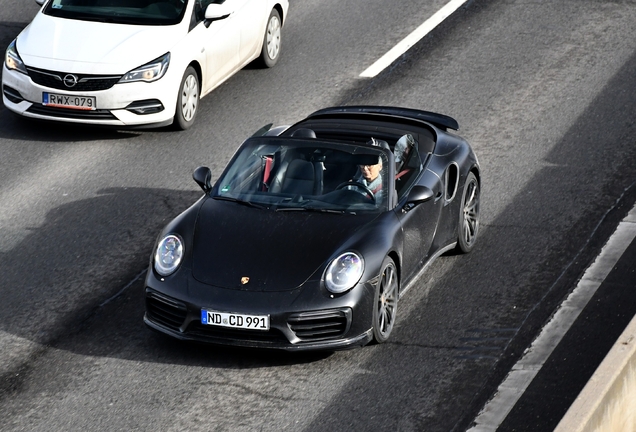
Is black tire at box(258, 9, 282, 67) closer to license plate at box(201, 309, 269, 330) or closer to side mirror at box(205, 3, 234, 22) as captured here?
side mirror at box(205, 3, 234, 22)

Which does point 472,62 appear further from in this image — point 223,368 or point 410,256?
point 223,368

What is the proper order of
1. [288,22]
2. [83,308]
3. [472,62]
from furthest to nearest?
[288,22] < [472,62] < [83,308]

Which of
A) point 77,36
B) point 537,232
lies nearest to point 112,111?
point 77,36

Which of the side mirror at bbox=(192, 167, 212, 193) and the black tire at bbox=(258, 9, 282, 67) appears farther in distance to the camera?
the black tire at bbox=(258, 9, 282, 67)

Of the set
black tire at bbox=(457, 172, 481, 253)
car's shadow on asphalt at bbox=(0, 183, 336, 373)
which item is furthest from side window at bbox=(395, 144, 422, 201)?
car's shadow on asphalt at bbox=(0, 183, 336, 373)

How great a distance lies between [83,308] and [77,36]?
491cm

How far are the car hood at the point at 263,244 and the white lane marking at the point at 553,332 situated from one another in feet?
5.20

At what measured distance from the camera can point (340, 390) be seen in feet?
29.1

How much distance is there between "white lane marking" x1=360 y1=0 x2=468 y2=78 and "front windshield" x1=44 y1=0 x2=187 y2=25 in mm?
2622

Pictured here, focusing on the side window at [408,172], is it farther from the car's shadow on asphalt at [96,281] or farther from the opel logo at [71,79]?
the opel logo at [71,79]

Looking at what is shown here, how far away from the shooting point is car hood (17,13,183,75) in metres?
13.9

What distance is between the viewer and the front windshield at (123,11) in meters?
14.6

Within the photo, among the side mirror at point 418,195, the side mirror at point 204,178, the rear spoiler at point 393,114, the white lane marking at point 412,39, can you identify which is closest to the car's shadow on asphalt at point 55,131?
the white lane marking at point 412,39

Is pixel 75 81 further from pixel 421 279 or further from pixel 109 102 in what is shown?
pixel 421 279
